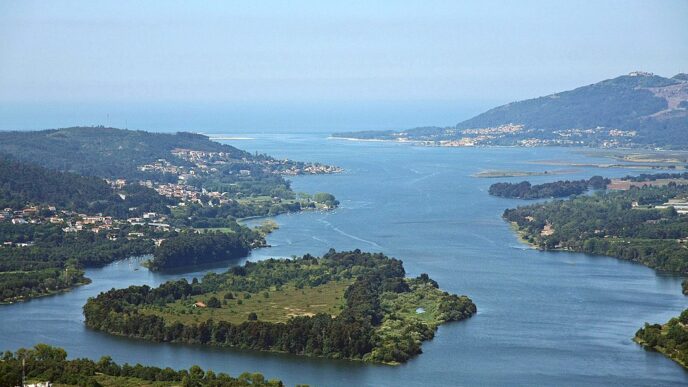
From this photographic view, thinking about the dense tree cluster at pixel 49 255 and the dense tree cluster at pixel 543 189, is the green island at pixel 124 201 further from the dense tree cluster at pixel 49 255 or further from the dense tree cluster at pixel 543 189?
the dense tree cluster at pixel 543 189

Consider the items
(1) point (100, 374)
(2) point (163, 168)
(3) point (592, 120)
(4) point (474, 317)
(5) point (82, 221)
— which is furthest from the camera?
(3) point (592, 120)

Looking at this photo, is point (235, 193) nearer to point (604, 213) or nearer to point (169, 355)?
point (604, 213)

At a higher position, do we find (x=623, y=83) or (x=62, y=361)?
(x=623, y=83)

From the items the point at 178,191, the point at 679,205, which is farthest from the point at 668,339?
the point at 178,191

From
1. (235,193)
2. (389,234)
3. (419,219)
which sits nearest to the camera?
(389,234)

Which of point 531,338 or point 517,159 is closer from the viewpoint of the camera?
point 531,338

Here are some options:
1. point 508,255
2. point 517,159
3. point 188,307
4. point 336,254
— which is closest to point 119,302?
point 188,307

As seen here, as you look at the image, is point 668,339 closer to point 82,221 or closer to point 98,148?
point 82,221
